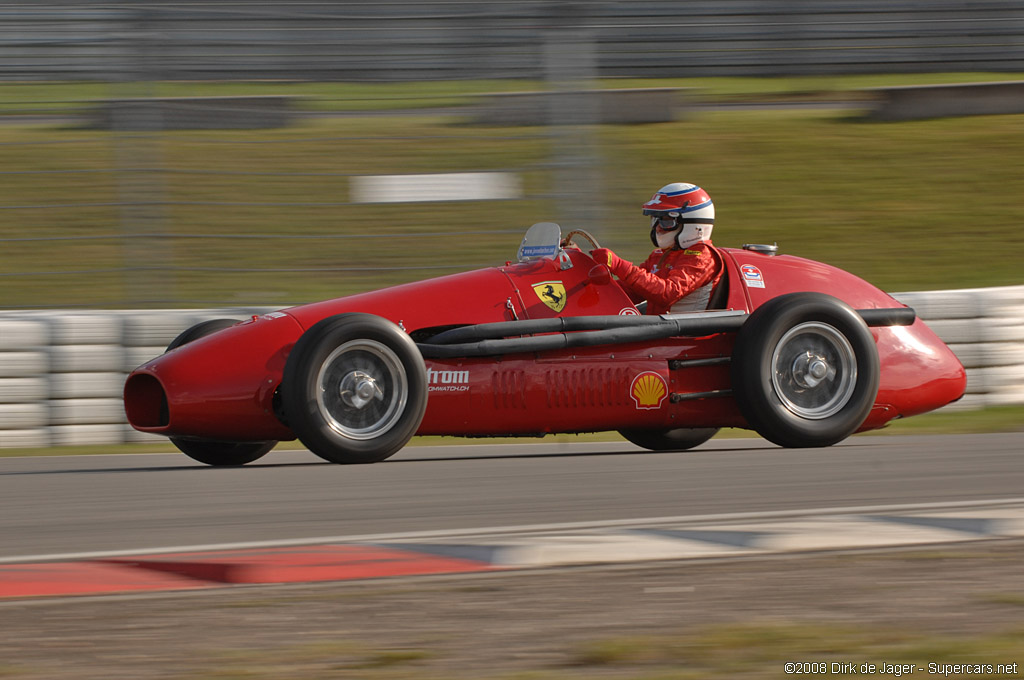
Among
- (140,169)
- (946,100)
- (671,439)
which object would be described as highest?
(946,100)

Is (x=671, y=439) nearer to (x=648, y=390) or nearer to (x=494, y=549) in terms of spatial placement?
(x=648, y=390)

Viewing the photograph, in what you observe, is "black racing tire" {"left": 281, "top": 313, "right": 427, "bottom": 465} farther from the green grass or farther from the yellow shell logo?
the green grass

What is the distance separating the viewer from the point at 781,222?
40.1ft

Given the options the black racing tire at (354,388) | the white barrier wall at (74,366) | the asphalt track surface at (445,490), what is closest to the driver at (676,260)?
the asphalt track surface at (445,490)

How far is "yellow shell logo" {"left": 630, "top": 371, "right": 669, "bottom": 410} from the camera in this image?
6.30 meters

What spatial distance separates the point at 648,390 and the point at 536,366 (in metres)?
0.53

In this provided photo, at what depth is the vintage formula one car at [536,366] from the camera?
5871mm

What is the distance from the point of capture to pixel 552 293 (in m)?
6.36

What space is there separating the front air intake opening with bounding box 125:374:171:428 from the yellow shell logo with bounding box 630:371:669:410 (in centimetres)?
201

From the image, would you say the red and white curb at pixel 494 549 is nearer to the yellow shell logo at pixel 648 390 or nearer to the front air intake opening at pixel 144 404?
the yellow shell logo at pixel 648 390

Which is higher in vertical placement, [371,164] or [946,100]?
[946,100]

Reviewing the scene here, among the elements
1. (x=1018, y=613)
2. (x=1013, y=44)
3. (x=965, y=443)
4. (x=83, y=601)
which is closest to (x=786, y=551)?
(x=1018, y=613)

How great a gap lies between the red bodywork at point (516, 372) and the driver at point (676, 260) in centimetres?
9

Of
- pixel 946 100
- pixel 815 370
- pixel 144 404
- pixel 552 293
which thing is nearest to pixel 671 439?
pixel 815 370
